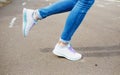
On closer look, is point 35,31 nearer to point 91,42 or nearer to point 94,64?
point 91,42

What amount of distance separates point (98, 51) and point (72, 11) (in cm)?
107

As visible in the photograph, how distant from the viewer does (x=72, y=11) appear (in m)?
4.85

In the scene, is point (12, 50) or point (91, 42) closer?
point (12, 50)

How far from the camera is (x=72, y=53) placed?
5.02m

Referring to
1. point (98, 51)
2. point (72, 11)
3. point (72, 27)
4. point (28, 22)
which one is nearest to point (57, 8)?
point (72, 11)

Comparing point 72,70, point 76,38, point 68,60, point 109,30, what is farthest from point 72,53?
point 109,30

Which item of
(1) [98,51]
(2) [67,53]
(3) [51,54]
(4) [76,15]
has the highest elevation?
(4) [76,15]

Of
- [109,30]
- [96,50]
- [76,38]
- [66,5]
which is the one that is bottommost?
[109,30]

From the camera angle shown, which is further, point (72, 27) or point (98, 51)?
point (98, 51)

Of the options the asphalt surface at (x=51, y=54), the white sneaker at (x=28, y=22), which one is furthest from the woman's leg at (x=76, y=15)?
the white sneaker at (x=28, y=22)

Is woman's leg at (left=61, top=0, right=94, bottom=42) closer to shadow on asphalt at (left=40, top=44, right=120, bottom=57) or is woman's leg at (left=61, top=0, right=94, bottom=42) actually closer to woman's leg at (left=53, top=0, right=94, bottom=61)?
woman's leg at (left=53, top=0, right=94, bottom=61)

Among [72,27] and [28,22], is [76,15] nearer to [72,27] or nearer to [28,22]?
[72,27]

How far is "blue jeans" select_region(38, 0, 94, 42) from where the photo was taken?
4.79 m

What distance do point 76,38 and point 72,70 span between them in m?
2.44
